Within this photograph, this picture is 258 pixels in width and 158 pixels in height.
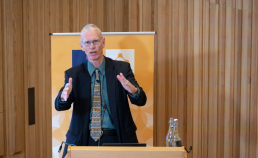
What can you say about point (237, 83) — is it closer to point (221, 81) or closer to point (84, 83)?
point (221, 81)

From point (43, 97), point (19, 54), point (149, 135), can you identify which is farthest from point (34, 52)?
point (149, 135)

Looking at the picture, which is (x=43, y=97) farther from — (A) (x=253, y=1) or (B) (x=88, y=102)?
(A) (x=253, y=1)

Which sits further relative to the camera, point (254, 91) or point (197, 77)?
point (197, 77)

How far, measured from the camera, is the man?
194 cm

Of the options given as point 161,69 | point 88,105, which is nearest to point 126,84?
point 88,105

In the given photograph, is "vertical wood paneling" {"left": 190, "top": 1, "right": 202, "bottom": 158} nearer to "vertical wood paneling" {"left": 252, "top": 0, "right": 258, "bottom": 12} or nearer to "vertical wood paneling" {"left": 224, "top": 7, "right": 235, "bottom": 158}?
"vertical wood paneling" {"left": 224, "top": 7, "right": 235, "bottom": 158}

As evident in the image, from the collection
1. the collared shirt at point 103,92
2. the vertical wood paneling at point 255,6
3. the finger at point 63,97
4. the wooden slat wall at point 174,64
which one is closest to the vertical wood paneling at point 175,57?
the wooden slat wall at point 174,64

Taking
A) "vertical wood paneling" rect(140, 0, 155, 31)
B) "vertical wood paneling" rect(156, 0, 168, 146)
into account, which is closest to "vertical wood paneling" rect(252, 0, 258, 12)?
"vertical wood paneling" rect(156, 0, 168, 146)

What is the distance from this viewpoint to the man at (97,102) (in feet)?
6.37

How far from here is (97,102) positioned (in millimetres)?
1987

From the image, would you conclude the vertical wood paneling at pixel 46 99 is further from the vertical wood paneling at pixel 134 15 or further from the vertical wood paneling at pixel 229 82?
the vertical wood paneling at pixel 229 82

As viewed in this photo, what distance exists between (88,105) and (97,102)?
0.26ft

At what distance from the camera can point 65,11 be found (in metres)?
3.06

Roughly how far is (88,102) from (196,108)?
1437mm
